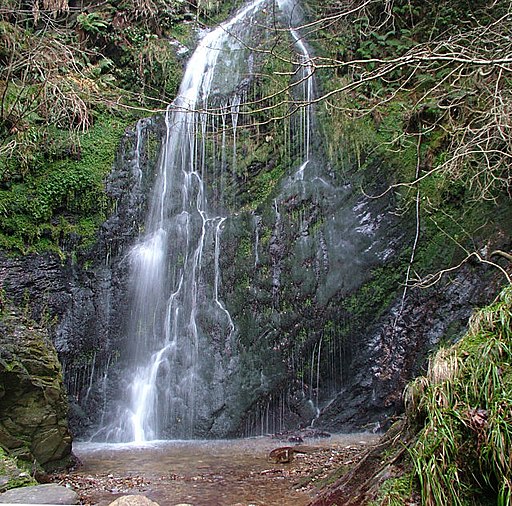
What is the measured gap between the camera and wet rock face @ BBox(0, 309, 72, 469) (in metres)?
5.53

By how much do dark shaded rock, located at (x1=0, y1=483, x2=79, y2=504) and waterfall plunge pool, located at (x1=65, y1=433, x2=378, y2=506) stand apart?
2.61 ft

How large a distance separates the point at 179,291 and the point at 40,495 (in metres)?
5.58

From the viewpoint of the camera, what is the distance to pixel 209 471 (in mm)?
5684

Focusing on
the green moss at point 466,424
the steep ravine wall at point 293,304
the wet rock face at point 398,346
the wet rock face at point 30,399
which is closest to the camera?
the green moss at point 466,424

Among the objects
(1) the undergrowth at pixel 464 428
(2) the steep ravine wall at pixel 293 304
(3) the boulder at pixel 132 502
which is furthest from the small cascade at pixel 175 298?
(1) the undergrowth at pixel 464 428

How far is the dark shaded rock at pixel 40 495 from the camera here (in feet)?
11.8

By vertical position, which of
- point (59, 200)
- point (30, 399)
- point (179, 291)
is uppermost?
point (59, 200)

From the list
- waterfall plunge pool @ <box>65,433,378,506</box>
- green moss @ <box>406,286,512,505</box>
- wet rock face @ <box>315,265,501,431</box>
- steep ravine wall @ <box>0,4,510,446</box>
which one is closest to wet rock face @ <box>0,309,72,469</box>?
waterfall plunge pool @ <box>65,433,378,506</box>

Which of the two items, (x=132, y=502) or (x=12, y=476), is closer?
(x=132, y=502)

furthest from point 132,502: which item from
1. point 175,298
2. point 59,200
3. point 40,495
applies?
point 59,200

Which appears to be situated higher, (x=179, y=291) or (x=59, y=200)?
(x=59, y=200)

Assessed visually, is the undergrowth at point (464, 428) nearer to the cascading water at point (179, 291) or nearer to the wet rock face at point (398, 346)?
the wet rock face at point (398, 346)

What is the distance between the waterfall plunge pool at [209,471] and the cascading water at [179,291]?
77 centimetres

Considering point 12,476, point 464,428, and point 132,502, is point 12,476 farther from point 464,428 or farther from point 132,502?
point 464,428
